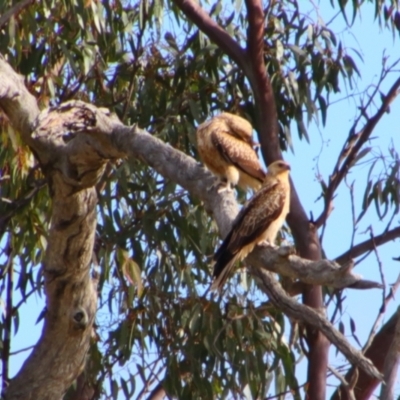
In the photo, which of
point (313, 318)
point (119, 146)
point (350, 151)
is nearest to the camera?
point (313, 318)

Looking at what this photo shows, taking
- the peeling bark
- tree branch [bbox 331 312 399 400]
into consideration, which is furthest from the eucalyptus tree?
the peeling bark

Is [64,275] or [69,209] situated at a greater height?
[69,209]

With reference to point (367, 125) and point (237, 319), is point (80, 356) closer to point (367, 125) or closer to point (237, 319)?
point (237, 319)

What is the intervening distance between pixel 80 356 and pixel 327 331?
1.33 meters

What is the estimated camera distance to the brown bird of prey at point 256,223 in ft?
10.9

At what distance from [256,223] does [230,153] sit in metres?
1.01

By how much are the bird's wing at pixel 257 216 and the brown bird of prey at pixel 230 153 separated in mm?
350

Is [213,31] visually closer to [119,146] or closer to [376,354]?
[376,354]

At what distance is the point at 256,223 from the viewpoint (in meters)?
3.68

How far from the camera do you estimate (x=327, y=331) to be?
2670 mm

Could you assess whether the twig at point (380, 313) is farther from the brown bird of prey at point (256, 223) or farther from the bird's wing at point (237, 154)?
the bird's wing at point (237, 154)

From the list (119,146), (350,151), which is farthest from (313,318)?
(350,151)

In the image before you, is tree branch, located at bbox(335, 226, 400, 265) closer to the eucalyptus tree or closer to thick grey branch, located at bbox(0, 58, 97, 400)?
the eucalyptus tree

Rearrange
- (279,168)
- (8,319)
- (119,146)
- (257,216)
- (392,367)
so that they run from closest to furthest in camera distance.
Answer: (119,146), (257,216), (392,367), (279,168), (8,319)
